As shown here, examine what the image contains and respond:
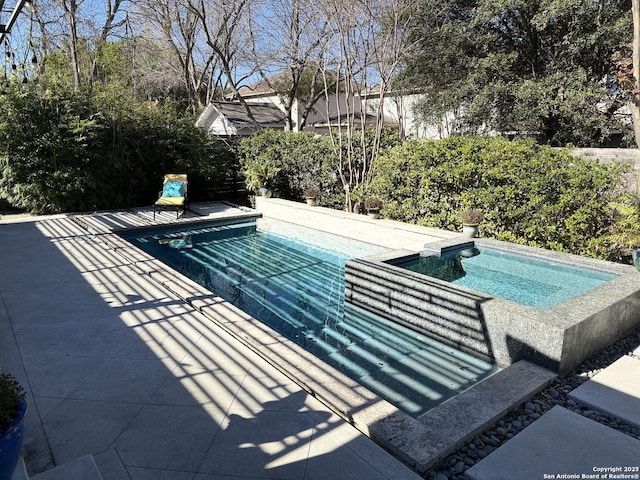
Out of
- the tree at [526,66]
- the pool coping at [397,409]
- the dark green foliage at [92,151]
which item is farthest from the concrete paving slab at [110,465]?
the tree at [526,66]

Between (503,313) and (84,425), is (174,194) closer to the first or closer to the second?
(84,425)

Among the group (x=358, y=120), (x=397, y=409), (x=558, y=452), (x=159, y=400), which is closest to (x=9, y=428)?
(x=159, y=400)

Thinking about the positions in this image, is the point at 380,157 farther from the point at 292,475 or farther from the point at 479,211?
the point at 292,475

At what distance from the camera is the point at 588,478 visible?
2.08m

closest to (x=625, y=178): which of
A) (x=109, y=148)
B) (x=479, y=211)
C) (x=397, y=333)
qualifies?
(x=479, y=211)

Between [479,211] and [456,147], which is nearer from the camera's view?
[479,211]

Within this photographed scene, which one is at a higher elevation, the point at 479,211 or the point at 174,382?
the point at 479,211

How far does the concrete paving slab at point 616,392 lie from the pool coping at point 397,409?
25 centimetres

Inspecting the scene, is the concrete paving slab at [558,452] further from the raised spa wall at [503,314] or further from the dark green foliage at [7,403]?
the dark green foliage at [7,403]

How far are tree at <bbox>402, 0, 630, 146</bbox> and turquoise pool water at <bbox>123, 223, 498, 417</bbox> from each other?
290 inches

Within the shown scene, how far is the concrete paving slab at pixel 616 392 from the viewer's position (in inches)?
104

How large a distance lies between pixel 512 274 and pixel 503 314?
183 cm

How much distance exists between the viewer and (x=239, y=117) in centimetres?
1927

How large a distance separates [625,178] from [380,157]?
4074 mm
